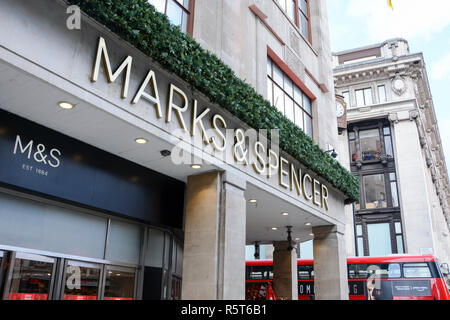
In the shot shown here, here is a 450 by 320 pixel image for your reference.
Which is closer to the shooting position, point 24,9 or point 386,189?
point 24,9

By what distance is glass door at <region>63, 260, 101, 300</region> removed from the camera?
9.10 metres

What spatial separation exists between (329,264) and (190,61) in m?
11.1

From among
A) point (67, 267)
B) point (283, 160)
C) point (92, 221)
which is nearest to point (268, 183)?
point (283, 160)

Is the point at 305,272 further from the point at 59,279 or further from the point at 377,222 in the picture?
the point at 59,279

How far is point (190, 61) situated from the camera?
9211 millimetres

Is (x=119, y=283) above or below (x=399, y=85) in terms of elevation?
below

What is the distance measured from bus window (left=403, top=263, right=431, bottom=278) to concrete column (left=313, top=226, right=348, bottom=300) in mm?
8301

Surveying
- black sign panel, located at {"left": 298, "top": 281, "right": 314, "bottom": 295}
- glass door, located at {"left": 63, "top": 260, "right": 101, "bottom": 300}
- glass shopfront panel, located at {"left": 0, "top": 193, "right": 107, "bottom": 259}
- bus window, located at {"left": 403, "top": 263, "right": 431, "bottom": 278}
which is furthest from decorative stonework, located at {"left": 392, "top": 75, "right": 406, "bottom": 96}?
glass door, located at {"left": 63, "top": 260, "right": 101, "bottom": 300}

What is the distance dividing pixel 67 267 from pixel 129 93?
4.15 m

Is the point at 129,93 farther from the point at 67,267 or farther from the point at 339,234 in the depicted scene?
the point at 339,234

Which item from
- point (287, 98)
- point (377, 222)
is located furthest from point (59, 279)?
point (377, 222)

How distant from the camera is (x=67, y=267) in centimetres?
907

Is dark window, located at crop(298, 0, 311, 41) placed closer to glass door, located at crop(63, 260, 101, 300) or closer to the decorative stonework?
glass door, located at crop(63, 260, 101, 300)
